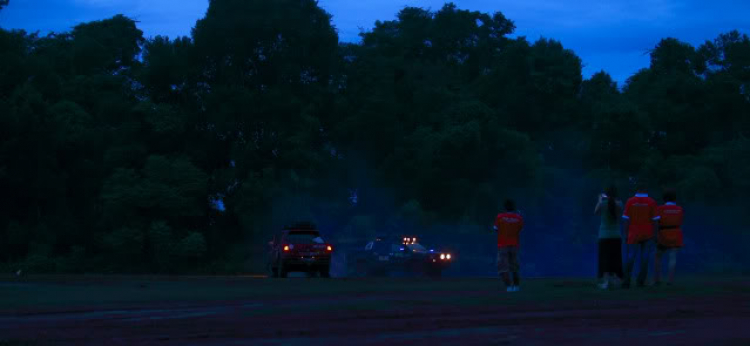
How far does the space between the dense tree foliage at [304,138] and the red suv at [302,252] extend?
13967 millimetres

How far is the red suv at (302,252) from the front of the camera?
95.5ft

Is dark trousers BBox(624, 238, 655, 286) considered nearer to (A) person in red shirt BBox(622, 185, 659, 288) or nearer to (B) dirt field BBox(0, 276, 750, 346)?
(A) person in red shirt BBox(622, 185, 659, 288)

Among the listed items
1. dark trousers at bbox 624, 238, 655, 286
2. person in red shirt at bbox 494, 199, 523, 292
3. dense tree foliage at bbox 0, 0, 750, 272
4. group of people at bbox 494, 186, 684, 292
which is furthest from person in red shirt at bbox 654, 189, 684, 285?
dense tree foliage at bbox 0, 0, 750, 272

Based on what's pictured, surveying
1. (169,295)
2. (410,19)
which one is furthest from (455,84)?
(169,295)

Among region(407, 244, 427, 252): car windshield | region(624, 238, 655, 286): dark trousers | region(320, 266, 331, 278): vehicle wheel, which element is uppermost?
region(407, 244, 427, 252): car windshield

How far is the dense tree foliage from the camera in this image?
4459 cm

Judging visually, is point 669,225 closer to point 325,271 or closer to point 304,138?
point 325,271

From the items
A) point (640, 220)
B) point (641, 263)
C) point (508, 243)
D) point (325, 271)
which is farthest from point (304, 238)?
point (640, 220)

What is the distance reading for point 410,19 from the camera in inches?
2461

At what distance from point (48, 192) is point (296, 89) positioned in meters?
14.3

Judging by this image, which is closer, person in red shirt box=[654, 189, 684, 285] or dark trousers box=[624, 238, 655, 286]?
dark trousers box=[624, 238, 655, 286]

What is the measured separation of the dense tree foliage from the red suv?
550 inches

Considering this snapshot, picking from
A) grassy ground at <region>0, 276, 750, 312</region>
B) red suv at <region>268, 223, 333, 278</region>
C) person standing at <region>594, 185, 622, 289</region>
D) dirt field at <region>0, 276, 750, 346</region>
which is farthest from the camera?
red suv at <region>268, 223, 333, 278</region>

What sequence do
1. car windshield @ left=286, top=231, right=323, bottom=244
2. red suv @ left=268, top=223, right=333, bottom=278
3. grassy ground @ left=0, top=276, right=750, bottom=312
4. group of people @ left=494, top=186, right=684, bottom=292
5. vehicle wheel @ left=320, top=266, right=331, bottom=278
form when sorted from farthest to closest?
1. vehicle wheel @ left=320, top=266, right=331, bottom=278
2. car windshield @ left=286, top=231, right=323, bottom=244
3. red suv @ left=268, top=223, right=333, bottom=278
4. group of people @ left=494, top=186, right=684, bottom=292
5. grassy ground @ left=0, top=276, right=750, bottom=312
